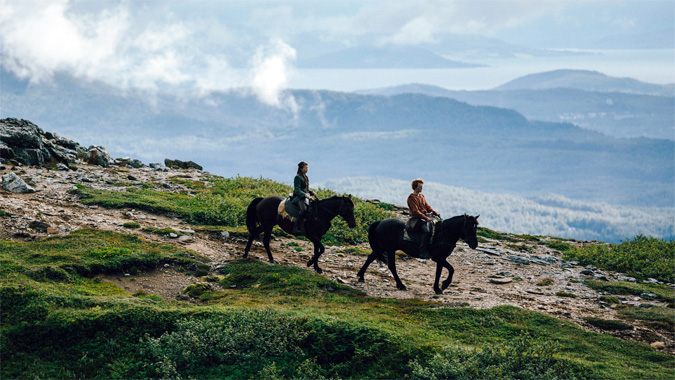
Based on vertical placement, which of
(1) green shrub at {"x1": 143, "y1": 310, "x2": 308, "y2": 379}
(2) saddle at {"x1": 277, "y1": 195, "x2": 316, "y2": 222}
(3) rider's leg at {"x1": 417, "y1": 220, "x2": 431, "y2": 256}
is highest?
(2) saddle at {"x1": 277, "y1": 195, "x2": 316, "y2": 222}

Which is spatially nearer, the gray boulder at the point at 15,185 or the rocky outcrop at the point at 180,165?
the gray boulder at the point at 15,185

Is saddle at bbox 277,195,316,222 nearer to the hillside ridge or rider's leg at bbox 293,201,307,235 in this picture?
rider's leg at bbox 293,201,307,235

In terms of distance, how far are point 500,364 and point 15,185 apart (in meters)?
24.1

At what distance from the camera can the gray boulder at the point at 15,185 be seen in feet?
81.0

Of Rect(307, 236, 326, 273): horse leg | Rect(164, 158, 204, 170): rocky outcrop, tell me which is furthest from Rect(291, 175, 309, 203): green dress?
Rect(164, 158, 204, 170): rocky outcrop

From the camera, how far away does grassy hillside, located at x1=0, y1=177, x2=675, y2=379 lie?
36.6 ft

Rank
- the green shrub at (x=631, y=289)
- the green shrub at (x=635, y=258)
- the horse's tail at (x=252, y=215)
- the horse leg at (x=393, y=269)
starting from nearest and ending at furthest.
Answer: the horse leg at (x=393, y=269) → the green shrub at (x=631, y=289) → the horse's tail at (x=252, y=215) → the green shrub at (x=635, y=258)

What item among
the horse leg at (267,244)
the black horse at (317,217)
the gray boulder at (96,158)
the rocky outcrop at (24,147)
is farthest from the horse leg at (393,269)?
the gray boulder at (96,158)

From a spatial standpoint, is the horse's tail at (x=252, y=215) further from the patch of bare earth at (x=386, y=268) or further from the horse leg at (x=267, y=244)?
the patch of bare earth at (x=386, y=268)

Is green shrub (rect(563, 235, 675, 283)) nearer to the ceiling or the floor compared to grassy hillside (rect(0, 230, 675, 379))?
nearer to the ceiling

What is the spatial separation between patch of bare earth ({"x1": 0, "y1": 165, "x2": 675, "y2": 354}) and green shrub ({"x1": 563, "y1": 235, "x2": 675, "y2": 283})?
119 centimetres

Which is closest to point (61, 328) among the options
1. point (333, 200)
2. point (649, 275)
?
point (333, 200)

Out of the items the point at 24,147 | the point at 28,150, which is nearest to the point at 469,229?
the point at 28,150

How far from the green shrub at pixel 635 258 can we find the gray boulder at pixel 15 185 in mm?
27305
